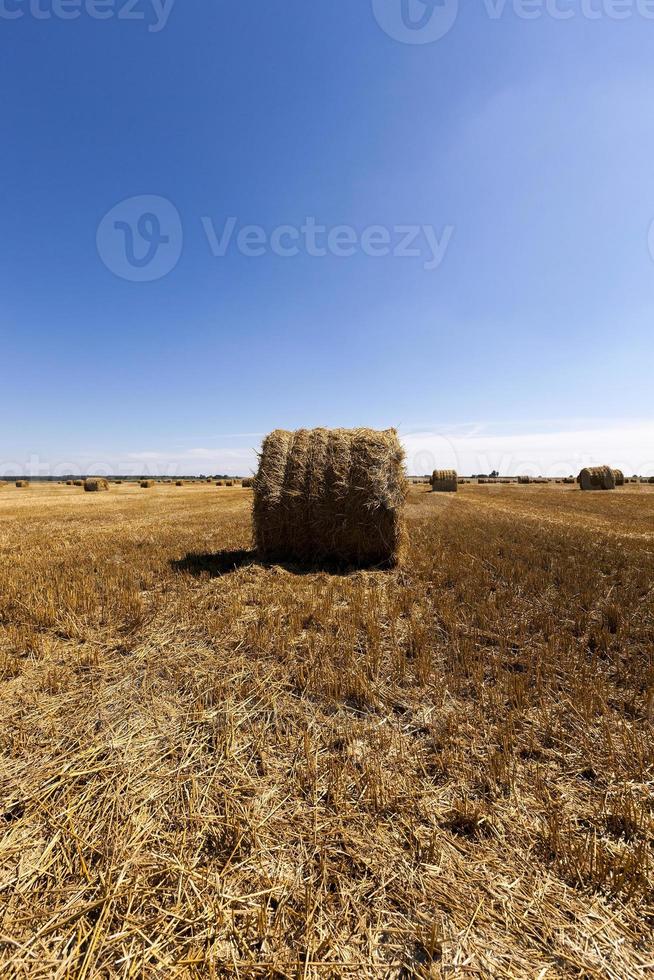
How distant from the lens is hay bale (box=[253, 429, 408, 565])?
7.39 meters

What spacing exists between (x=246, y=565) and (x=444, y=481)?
29.0 metres

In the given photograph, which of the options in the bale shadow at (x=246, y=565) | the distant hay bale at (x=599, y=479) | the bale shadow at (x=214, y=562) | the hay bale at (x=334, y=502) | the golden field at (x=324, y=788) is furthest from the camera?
the distant hay bale at (x=599, y=479)

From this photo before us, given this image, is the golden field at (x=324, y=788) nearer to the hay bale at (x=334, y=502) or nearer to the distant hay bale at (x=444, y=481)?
the hay bale at (x=334, y=502)

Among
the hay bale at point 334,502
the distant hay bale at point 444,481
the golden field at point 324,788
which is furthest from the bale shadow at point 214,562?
the distant hay bale at point 444,481

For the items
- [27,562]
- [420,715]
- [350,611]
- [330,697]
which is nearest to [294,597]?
[350,611]

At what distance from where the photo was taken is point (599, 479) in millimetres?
33156

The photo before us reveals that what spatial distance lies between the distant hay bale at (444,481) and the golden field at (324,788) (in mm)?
28793

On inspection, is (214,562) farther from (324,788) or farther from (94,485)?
(94,485)

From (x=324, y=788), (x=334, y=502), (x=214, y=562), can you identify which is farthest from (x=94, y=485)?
(x=324, y=788)

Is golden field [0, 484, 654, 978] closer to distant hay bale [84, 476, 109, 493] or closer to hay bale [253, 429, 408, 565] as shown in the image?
hay bale [253, 429, 408, 565]

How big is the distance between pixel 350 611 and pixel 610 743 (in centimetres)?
276

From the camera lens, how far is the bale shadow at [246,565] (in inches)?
261

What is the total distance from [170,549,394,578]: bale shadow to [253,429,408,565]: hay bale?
0.12m

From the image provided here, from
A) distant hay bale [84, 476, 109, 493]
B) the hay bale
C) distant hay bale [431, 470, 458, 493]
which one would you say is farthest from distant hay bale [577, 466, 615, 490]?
distant hay bale [84, 476, 109, 493]
